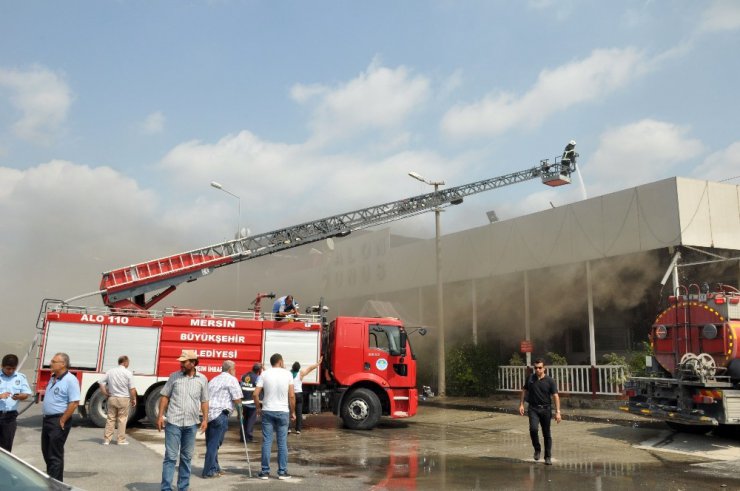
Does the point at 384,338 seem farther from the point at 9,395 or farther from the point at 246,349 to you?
the point at 9,395

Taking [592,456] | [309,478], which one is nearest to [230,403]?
[309,478]

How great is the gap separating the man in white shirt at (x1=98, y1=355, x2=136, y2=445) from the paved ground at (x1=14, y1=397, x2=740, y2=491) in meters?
0.36

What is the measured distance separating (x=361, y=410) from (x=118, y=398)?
16.8 feet

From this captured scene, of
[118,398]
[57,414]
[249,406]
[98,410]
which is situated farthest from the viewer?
[98,410]

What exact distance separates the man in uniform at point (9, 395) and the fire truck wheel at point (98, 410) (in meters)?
6.66

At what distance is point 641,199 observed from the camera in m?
15.9

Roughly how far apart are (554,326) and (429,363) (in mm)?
5040

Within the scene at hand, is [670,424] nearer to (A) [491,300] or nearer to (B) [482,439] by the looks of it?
(B) [482,439]

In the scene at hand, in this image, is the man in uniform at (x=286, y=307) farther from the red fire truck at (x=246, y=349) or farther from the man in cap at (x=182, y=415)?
the man in cap at (x=182, y=415)

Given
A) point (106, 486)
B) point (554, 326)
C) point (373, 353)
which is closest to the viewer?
point (106, 486)

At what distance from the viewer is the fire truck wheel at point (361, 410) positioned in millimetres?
13875

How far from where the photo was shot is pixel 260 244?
1977 centimetres

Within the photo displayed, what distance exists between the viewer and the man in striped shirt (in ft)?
26.0

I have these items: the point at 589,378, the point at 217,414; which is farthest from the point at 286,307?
the point at 589,378
